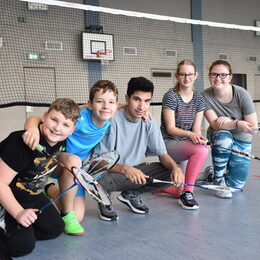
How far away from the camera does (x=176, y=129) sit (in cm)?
266

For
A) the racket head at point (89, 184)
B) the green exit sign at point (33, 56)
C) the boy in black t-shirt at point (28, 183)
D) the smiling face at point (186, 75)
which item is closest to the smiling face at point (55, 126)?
the boy in black t-shirt at point (28, 183)

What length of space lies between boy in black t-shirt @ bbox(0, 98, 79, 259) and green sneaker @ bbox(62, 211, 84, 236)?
5 centimetres

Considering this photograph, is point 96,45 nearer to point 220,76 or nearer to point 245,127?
point 220,76

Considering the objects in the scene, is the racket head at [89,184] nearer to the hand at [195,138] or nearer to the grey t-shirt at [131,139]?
the grey t-shirt at [131,139]

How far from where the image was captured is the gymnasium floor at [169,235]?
5.54 ft

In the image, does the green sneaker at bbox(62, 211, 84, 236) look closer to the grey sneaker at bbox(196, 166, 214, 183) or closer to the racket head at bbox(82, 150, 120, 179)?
the racket head at bbox(82, 150, 120, 179)

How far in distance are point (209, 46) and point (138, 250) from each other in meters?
10.0

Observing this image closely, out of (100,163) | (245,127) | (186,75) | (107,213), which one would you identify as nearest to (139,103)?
(100,163)

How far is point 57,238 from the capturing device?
1.94 meters

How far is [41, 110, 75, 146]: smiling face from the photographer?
70.7 inches

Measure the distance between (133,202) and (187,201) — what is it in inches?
→ 15.1

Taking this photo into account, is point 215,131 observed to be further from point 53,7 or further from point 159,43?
point 159,43

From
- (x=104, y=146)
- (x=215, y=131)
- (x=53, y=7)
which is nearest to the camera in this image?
(x=104, y=146)

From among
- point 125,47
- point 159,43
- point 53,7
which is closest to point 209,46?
point 159,43
